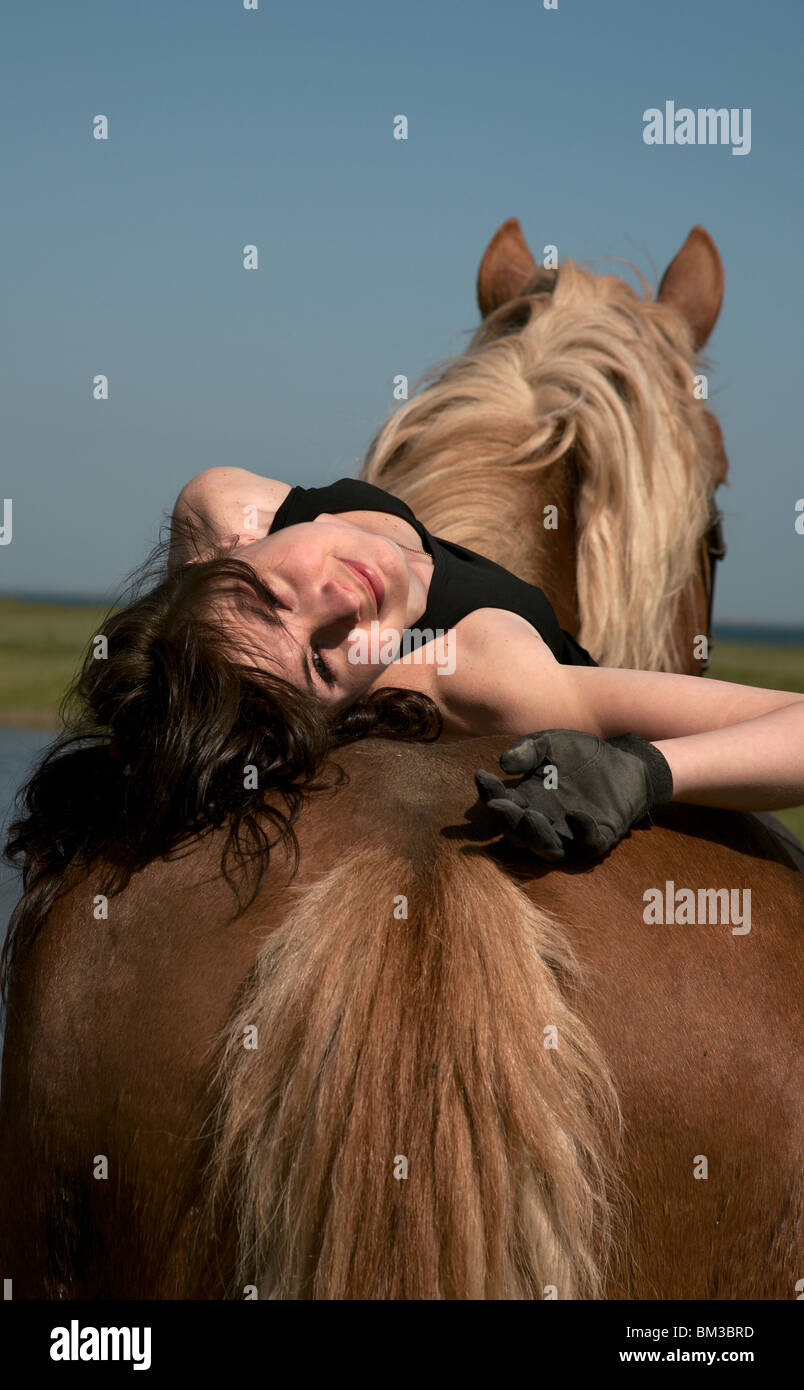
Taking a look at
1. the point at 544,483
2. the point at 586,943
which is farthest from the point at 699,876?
the point at 544,483

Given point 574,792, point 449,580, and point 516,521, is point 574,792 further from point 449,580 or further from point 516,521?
point 516,521

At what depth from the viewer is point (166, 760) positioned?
1.29 m

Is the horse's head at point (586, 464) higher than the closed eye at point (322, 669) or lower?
higher

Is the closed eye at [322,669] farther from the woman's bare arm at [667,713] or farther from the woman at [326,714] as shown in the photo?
the woman's bare arm at [667,713]

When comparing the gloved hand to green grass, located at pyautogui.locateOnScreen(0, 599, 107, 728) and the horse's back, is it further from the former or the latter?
green grass, located at pyautogui.locateOnScreen(0, 599, 107, 728)

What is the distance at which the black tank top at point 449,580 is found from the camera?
6.35 ft

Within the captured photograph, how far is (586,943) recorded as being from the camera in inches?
45.2

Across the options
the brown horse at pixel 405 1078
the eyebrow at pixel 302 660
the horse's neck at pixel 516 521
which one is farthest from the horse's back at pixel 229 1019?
the horse's neck at pixel 516 521

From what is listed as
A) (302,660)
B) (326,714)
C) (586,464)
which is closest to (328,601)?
(302,660)

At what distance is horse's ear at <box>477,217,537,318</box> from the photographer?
3762 millimetres

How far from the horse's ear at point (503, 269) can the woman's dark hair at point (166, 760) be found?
260cm

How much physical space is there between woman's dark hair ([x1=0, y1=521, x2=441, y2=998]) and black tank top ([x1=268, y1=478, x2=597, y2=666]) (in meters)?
0.46

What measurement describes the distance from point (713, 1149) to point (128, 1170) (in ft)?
1.96
